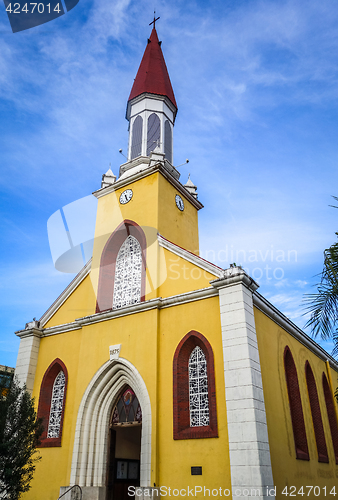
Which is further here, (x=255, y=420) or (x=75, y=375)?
(x=75, y=375)

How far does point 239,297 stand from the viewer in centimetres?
1180

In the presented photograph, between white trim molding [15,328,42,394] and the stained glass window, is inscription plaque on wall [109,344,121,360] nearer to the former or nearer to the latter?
the stained glass window

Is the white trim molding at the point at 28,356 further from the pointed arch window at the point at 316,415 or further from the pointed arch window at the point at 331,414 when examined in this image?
the pointed arch window at the point at 331,414

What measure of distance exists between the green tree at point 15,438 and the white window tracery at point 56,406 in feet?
10.3

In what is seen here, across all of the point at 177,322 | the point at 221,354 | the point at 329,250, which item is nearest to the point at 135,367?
the point at 177,322

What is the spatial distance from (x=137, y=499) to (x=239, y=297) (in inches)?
247

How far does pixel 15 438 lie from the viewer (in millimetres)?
10984

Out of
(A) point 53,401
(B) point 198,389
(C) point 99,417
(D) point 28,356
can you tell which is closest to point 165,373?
(B) point 198,389

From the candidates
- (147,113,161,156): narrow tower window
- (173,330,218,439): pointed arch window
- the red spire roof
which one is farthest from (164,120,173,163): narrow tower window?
(173,330,218,439): pointed arch window

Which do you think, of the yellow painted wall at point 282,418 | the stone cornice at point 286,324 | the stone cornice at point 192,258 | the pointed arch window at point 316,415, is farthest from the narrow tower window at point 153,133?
the pointed arch window at point 316,415

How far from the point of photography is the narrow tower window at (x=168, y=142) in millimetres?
19886

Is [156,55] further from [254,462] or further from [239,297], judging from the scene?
[254,462]

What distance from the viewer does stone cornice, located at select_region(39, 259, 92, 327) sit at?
1720 centimetres

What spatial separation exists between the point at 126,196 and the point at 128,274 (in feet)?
12.3
